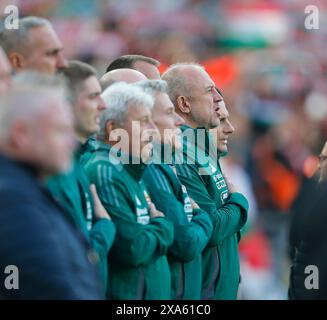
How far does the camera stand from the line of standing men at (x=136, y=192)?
5504 mm

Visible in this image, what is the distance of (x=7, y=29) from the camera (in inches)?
233

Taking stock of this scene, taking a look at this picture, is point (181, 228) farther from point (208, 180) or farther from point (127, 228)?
point (208, 180)

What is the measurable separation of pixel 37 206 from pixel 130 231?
140cm

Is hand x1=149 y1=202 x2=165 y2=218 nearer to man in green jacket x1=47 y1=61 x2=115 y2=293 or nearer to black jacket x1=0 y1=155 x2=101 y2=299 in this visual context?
man in green jacket x1=47 y1=61 x2=115 y2=293

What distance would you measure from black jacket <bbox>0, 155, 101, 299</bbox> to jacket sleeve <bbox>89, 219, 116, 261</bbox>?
2.93 ft

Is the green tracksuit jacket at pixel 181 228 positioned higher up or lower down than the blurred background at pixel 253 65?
lower down

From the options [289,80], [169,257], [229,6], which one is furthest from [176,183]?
[229,6]

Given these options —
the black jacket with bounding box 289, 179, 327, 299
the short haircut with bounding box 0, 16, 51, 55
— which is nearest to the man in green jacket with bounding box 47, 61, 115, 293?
the short haircut with bounding box 0, 16, 51, 55

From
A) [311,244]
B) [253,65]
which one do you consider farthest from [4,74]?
[253,65]

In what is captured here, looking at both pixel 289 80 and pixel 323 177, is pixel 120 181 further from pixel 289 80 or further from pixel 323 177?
pixel 289 80

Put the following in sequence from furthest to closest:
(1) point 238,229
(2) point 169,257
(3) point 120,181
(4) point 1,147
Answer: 1. (1) point 238,229
2. (2) point 169,257
3. (3) point 120,181
4. (4) point 1,147

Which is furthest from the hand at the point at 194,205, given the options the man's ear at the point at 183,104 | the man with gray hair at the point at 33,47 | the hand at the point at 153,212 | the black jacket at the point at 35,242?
the black jacket at the point at 35,242

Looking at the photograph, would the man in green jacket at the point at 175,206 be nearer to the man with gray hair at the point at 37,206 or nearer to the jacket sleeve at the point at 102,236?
the jacket sleeve at the point at 102,236

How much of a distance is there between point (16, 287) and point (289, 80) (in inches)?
410
